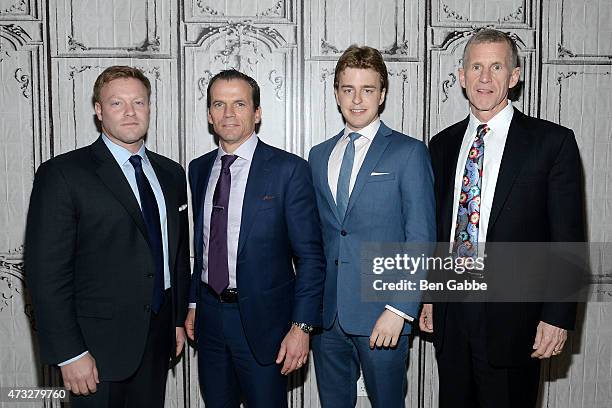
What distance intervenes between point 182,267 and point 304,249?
1.81 feet

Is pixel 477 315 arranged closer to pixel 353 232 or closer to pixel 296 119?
pixel 353 232

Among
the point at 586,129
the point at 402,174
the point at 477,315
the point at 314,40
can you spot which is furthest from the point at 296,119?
the point at 586,129

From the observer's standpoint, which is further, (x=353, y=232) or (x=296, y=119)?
(x=296, y=119)

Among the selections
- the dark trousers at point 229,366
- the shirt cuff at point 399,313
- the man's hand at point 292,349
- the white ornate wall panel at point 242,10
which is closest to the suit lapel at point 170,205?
the dark trousers at point 229,366

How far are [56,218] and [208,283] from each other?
0.67m

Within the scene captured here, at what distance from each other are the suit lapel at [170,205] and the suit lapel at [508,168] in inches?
51.7

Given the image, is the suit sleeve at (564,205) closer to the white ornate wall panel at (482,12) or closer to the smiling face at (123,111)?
the white ornate wall panel at (482,12)

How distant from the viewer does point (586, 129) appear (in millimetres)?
3158

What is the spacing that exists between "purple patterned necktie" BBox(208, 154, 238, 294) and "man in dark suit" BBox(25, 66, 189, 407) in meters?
0.15

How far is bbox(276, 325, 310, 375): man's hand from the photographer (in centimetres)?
226

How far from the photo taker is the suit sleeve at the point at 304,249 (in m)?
2.26

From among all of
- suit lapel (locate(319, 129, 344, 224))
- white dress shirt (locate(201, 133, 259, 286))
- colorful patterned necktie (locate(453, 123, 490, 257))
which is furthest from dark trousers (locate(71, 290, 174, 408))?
colorful patterned necktie (locate(453, 123, 490, 257))

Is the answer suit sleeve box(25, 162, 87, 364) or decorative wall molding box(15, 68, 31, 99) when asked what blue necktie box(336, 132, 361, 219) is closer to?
suit sleeve box(25, 162, 87, 364)
